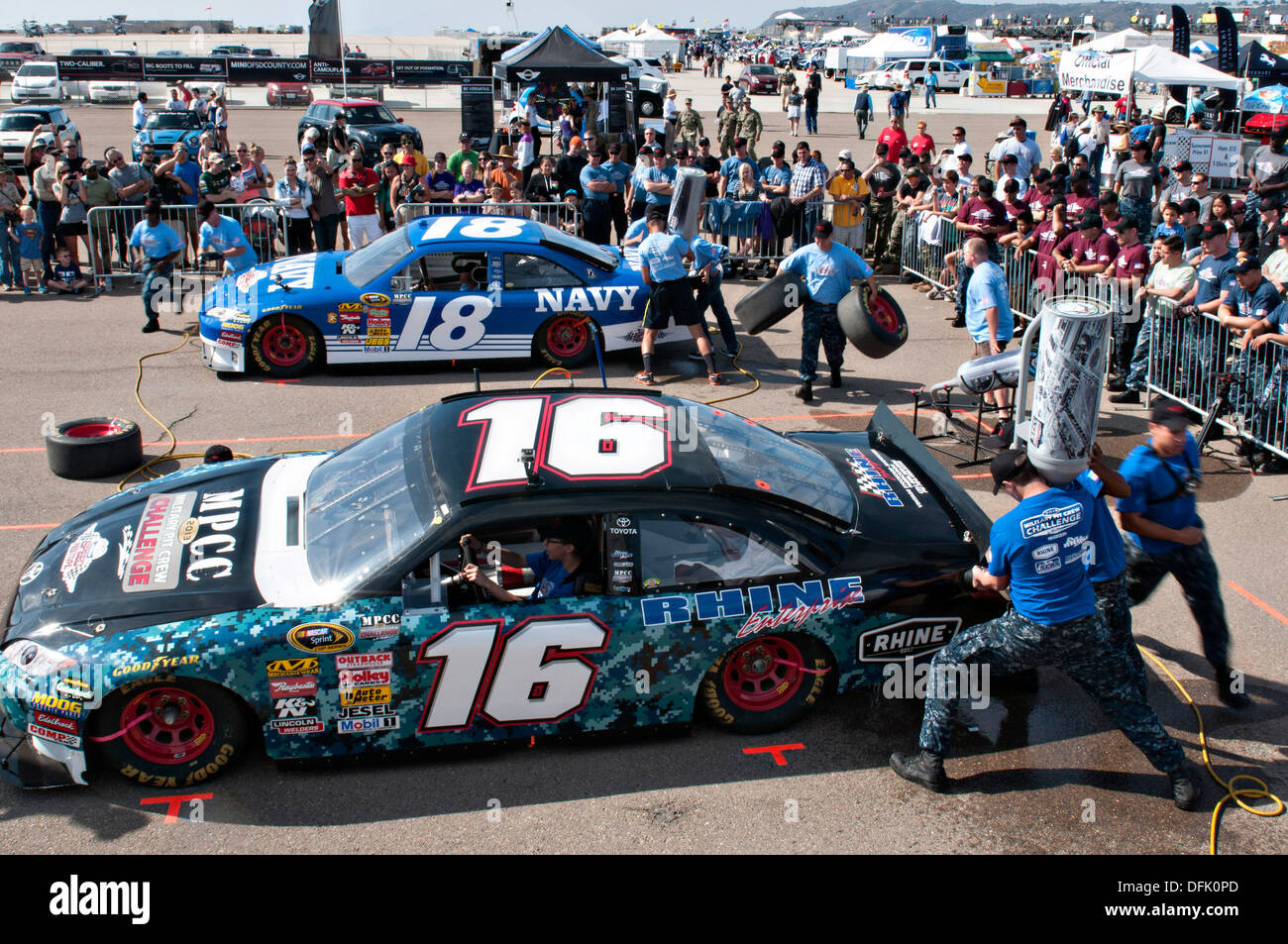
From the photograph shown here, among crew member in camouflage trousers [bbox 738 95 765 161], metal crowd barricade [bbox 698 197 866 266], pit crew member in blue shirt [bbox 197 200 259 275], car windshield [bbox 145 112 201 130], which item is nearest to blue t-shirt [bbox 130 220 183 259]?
pit crew member in blue shirt [bbox 197 200 259 275]

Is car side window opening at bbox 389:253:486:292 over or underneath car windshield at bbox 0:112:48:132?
underneath

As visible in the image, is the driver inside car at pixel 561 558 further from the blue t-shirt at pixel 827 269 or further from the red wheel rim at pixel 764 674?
the blue t-shirt at pixel 827 269

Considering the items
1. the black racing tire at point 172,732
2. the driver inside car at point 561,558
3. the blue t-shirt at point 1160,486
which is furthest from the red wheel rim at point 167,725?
the blue t-shirt at point 1160,486

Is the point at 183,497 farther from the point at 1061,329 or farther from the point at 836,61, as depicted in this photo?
the point at 836,61

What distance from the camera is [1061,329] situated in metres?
6.12

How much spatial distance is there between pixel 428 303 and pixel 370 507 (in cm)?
581

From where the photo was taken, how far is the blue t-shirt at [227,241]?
489 inches

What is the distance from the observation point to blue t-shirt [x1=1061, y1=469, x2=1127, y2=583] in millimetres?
5035

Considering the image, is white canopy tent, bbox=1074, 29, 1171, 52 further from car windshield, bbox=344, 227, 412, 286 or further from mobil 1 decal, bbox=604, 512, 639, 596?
mobil 1 decal, bbox=604, 512, 639, 596

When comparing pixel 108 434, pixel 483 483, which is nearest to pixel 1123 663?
pixel 483 483

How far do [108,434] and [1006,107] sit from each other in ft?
145

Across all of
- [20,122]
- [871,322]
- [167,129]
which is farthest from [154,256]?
[20,122]

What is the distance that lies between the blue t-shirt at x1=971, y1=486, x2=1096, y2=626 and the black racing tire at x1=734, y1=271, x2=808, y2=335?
554 centimetres

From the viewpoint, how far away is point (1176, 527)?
5758 mm
